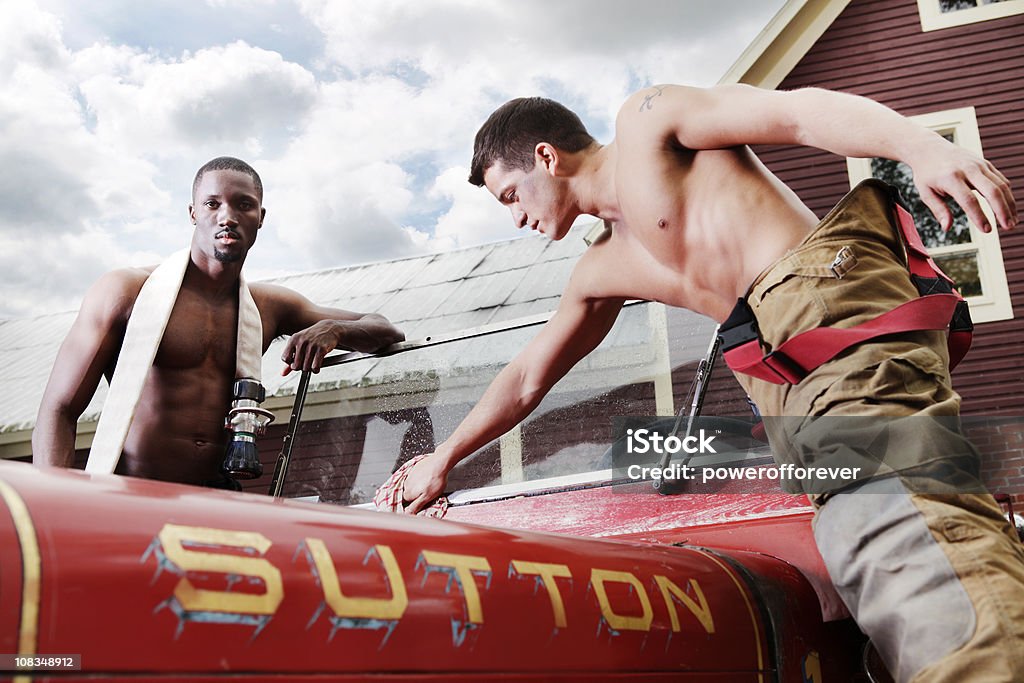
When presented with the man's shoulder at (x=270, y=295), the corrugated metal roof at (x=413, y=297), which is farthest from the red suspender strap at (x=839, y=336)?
the man's shoulder at (x=270, y=295)

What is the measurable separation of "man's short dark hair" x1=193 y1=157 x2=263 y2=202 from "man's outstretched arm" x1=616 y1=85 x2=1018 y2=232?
1639mm

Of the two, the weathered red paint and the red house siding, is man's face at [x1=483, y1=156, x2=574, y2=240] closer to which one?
the weathered red paint

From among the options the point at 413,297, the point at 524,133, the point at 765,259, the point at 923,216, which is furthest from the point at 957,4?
the point at 765,259

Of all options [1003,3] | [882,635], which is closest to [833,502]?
[882,635]

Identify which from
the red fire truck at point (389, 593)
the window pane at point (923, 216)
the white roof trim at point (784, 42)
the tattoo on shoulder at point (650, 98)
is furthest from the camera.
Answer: the white roof trim at point (784, 42)

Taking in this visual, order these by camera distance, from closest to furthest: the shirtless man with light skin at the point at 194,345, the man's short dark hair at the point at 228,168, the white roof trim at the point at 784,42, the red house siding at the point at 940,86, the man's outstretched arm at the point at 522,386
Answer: the man's outstretched arm at the point at 522,386 < the shirtless man with light skin at the point at 194,345 < the man's short dark hair at the point at 228,168 < the red house siding at the point at 940,86 < the white roof trim at the point at 784,42

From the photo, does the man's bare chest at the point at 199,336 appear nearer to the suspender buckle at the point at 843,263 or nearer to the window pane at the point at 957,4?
the suspender buckle at the point at 843,263

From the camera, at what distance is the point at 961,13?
9.01 m

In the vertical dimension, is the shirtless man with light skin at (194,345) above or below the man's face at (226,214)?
below

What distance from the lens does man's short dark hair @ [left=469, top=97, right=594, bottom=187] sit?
6.49 ft

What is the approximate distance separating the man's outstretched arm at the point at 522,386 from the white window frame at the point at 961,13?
8.36 m

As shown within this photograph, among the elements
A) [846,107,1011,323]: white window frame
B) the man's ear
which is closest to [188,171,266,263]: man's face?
the man's ear

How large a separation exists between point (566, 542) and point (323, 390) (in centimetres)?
168

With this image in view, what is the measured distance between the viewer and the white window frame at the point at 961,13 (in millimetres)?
8820
